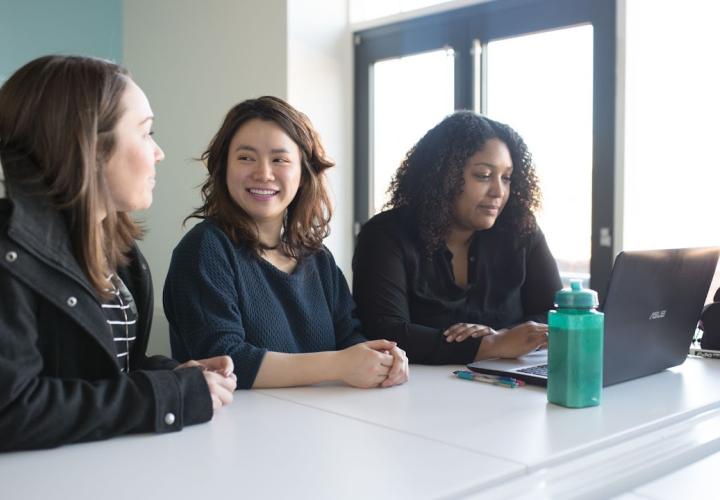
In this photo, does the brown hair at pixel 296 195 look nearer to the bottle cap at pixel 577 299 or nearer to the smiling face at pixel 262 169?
the smiling face at pixel 262 169

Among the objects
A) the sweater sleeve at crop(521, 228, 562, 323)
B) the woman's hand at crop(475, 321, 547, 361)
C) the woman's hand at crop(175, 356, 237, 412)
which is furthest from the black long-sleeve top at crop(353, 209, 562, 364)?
the woman's hand at crop(175, 356, 237, 412)

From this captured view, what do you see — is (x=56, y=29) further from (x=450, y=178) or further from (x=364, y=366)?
(x=364, y=366)

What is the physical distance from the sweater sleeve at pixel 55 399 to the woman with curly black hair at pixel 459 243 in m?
0.75

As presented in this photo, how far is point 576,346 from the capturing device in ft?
4.08

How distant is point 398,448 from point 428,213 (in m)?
1.01

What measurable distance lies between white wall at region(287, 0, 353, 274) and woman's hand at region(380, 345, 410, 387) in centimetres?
211

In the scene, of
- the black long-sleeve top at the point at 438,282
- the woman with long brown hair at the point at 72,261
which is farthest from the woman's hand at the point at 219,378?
the black long-sleeve top at the point at 438,282

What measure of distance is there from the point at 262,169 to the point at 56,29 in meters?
2.59

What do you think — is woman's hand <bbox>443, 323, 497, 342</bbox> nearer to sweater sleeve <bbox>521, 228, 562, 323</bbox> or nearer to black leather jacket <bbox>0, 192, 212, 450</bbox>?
sweater sleeve <bbox>521, 228, 562, 323</bbox>

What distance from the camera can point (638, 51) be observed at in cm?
277

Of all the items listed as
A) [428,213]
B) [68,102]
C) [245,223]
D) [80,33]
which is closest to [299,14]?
[80,33]

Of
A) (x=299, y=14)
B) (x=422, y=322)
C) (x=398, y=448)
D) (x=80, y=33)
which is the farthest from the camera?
(x=80, y=33)

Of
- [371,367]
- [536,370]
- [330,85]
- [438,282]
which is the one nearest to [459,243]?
[438,282]

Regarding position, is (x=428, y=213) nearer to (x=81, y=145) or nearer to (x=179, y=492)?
(x=81, y=145)
